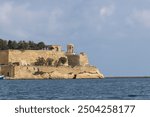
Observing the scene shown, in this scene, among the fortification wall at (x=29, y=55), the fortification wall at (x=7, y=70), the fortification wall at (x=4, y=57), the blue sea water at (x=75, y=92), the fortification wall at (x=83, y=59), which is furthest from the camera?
the fortification wall at (x=83, y=59)

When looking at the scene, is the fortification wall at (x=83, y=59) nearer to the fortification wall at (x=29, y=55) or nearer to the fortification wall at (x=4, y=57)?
the fortification wall at (x=29, y=55)

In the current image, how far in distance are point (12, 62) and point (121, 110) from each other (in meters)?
62.1

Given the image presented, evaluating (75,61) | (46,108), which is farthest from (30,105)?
(75,61)

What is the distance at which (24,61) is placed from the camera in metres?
72.1

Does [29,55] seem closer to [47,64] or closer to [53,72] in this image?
[47,64]

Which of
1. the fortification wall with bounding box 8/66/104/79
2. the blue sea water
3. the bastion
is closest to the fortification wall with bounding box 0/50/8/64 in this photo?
the bastion

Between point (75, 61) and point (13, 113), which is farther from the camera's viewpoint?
point (75, 61)

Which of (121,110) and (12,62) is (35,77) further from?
(121,110)

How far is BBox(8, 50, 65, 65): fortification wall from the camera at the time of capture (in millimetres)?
70562

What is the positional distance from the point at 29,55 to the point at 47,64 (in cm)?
308

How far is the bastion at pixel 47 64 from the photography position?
68000 millimetres

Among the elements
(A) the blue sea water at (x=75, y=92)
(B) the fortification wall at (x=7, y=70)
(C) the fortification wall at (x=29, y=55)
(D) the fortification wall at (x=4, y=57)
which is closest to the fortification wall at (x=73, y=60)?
(C) the fortification wall at (x=29, y=55)

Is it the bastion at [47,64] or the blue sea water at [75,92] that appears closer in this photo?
the blue sea water at [75,92]

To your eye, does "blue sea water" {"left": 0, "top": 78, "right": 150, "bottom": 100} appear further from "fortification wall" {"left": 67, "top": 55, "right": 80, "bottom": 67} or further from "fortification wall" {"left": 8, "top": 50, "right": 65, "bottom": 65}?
"fortification wall" {"left": 67, "top": 55, "right": 80, "bottom": 67}
